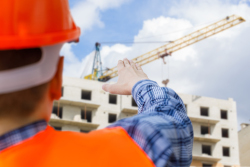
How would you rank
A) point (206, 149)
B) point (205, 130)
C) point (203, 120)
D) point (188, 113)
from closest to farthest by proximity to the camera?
point (188, 113) → point (203, 120) → point (206, 149) → point (205, 130)

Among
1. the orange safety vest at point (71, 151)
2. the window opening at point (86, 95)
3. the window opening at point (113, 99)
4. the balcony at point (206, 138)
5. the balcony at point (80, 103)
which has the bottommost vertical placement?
the balcony at point (206, 138)

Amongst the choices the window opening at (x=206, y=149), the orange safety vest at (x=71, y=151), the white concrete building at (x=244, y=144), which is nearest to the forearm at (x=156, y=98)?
the orange safety vest at (x=71, y=151)

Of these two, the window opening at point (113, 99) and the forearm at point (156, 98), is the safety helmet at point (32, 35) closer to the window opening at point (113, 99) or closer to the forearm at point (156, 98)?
the forearm at point (156, 98)

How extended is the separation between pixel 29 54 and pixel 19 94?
93 millimetres

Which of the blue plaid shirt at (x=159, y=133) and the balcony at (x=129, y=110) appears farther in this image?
the balcony at (x=129, y=110)

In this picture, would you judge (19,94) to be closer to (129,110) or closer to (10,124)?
(10,124)

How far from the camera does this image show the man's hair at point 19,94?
0.88m

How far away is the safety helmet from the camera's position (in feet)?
2.85

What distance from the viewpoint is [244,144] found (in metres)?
52.8

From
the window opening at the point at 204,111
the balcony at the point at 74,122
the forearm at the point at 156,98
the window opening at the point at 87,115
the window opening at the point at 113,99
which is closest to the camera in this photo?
the forearm at the point at 156,98

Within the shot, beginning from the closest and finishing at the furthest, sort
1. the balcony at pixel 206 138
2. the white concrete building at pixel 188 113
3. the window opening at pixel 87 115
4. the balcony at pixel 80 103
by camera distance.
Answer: the balcony at pixel 80 103 → the white concrete building at pixel 188 113 → the window opening at pixel 87 115 → the balcony at pixel 206 138

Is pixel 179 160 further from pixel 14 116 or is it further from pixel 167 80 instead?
pixel 167 80

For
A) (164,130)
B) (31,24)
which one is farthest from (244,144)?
(31,24)

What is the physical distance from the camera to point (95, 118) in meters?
36.8
